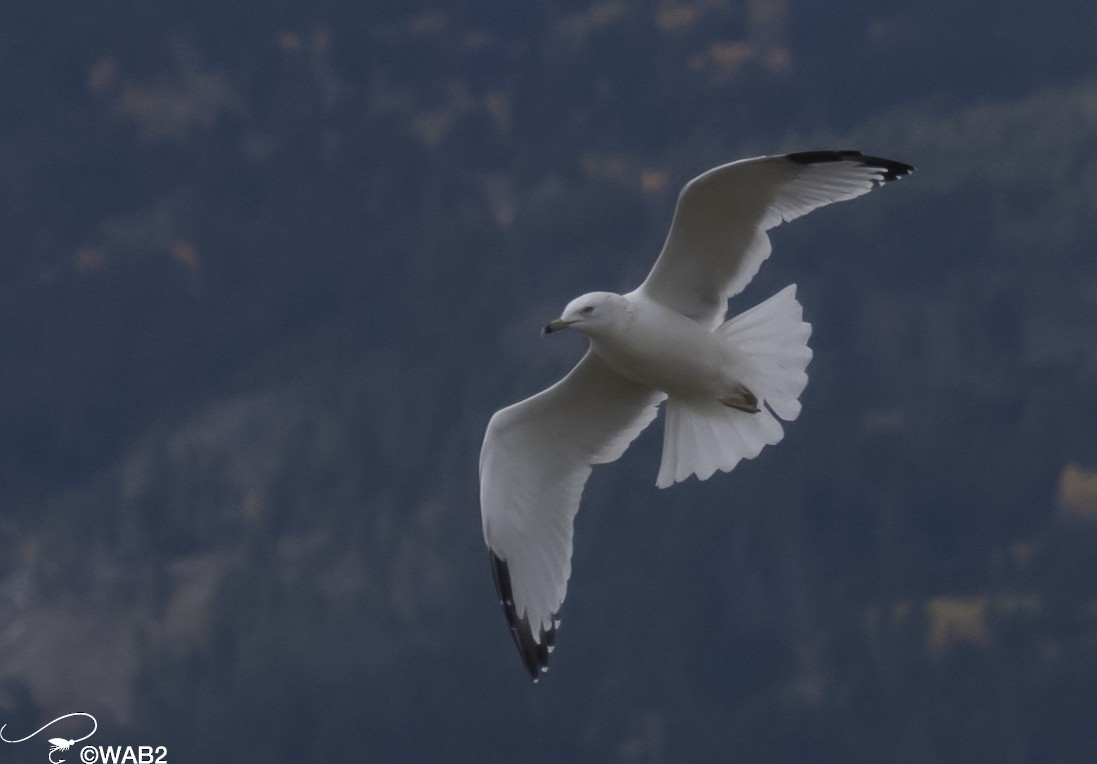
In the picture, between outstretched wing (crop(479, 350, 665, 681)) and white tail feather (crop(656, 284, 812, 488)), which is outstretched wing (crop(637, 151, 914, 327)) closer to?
white tail feather (crop(656, 284, 812, 488))

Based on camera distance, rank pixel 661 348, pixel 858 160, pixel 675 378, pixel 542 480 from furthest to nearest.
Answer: pixel 542 480, pixel 675 378, pixel 661 348, pixel 858 160

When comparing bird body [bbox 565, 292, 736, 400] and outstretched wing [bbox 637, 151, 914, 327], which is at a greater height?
outstretched wing [bbox 637, 151, 914, 327]

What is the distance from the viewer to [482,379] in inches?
1368

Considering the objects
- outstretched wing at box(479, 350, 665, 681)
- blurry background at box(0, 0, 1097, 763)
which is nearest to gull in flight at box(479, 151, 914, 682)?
outstretched wing at box(479, 350, 665, 681)

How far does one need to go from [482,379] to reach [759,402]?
84.5 ft

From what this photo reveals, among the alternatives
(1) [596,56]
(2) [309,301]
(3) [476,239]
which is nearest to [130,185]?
(2) [309,301]

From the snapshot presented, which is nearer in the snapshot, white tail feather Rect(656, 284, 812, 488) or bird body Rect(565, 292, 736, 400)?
bird body Rect(565, 292, 736, 400)

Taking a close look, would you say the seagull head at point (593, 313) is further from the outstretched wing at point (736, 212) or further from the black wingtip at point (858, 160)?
the black wingtip at point (858, 160)

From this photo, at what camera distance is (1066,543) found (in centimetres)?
3188

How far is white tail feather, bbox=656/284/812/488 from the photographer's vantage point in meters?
8.93

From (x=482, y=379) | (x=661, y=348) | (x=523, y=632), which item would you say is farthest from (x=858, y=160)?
(x=482, y=379)

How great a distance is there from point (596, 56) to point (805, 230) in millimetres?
6079

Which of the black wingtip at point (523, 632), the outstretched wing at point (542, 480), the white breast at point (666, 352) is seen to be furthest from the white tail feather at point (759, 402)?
the black wingtip at point (523, 632)

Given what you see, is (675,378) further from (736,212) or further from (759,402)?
(736,212)
